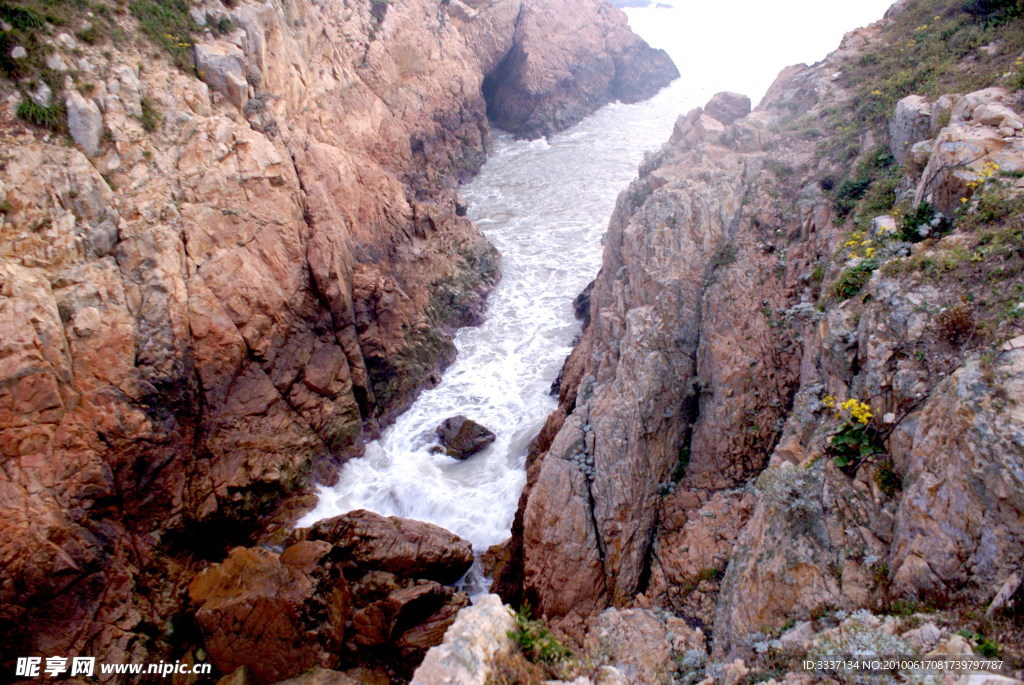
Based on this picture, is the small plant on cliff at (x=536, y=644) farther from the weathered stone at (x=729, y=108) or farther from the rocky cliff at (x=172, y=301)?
the weathered stone at (x=729, y=108)

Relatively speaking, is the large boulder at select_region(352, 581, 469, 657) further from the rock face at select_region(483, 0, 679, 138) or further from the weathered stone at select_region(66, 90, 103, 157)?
the rock face at select_region(483, 0, 679, 138)

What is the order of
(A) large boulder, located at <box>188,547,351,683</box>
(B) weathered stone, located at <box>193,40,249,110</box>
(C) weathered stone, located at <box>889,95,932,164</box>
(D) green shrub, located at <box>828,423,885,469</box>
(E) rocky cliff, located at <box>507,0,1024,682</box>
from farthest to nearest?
(B) weathered stone, located at <box>193,40,249,110</box> < (C) weathered stone, located at <box>889,95,932,164</box> < (A) large boulder, located at <box>188,547,351,683</box> < (D) green shrub, located at <box>828,423,885,469</box> < (E) rocky cliff, located at <box>507,0,1024,682</box>

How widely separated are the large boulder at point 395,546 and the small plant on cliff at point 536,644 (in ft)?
18.1

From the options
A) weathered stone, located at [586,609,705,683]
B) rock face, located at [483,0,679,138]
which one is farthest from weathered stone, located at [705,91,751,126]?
rock face, located at [483,0,679,138]

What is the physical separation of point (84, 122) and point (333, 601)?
11.7 metres

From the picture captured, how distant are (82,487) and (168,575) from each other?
2.33 metres

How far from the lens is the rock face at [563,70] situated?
36562mm

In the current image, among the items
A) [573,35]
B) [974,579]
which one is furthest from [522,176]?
[974,579]

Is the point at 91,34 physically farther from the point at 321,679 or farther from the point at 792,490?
the point at 792,490

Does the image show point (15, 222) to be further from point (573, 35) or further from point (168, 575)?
point (573, 35)

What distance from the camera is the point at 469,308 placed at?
760 inches

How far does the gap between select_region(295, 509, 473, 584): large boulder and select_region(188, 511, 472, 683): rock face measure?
20 millimetres

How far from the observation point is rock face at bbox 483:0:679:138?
3656 centimetres

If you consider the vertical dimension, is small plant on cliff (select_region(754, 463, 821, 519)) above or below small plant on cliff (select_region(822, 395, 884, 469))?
below
